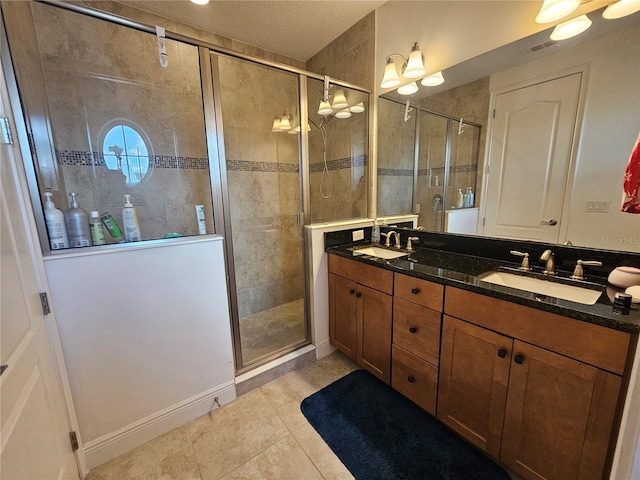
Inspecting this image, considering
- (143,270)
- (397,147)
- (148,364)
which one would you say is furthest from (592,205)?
(148,364)

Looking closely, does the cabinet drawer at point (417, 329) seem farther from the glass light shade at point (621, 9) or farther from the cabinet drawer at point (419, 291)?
the glass light shade at point (621, 9)

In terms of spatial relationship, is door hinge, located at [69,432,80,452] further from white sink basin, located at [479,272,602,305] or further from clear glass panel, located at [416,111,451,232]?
clear glass panel, located at [416,111,451,232]

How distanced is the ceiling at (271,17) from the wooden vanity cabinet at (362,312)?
184cm

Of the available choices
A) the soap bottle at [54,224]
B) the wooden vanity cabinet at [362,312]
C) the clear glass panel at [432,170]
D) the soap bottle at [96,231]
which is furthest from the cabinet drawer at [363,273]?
the soap bottle at [54,224]

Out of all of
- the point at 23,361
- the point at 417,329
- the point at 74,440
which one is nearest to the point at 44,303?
the point at 23,361

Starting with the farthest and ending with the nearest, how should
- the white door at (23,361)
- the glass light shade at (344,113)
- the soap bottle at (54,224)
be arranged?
the glass light shade at (344,113)
the soap bottle at (54,224)
the white door at (23,361)

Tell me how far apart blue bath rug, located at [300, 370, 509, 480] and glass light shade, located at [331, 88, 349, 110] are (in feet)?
7.15

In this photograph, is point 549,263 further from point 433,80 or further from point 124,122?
point 124,122

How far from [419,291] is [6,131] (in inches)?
73.5

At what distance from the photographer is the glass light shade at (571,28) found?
3.79 feet

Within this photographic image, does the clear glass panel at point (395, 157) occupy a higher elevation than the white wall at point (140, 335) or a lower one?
higher

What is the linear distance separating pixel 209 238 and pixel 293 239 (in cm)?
80

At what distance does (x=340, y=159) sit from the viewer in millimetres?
2490

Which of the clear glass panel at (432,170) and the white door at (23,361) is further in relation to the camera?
the clear glass panel at (432,170)
